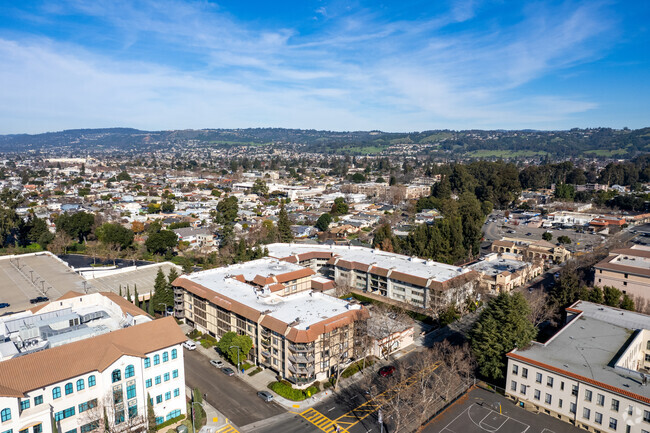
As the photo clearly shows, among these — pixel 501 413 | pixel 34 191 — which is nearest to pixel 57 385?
pixel 501 413

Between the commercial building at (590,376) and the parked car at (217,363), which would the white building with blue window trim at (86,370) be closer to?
the parked car at (217,363)

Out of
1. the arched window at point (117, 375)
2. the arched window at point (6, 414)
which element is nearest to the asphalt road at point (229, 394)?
the arched window at point (117, 375)

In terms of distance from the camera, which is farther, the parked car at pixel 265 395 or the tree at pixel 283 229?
the tree at pixel 283 229

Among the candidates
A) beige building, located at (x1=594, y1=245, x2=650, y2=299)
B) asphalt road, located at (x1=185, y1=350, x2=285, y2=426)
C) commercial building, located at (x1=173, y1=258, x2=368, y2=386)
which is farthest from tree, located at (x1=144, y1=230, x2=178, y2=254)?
beige building, located at (x1=594, y1=245, x2=650, y2=299)

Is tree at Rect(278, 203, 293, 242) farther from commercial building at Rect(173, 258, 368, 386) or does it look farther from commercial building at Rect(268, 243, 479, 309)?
commercial building at Rect(173, 258, 368, 386)

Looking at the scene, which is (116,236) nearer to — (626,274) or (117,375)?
(117,375)

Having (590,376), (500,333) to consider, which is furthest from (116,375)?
(590,376)
